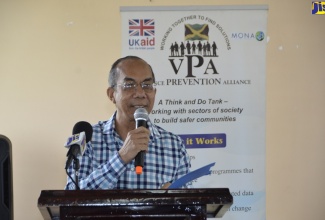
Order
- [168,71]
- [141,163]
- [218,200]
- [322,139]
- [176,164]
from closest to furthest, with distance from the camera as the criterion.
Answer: [218,200]
[141,163]
[176,164]
[168,71]
[322,139]

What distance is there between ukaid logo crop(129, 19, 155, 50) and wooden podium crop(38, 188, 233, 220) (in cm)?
235

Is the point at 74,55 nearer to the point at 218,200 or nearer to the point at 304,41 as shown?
the point at 304,41

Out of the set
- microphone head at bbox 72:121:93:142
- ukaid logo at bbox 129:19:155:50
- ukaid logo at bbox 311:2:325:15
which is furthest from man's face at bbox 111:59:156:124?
ukaid logo at bbox 311:2:325:15

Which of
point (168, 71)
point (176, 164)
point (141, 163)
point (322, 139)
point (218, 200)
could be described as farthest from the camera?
point (322, 139)

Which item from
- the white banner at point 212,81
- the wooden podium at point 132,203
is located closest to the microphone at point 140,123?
the wooden podium at point 132,203

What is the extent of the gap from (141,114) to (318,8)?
95.1 inches

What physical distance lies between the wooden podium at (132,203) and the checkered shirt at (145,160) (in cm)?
65

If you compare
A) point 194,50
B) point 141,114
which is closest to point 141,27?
point 194,50

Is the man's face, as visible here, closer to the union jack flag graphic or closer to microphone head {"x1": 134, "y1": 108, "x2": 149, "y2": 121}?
microphone head {"x1": 134, "y1": 108, "x2": 149, "y2": 121}

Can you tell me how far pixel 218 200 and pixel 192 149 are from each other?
2.27 meters

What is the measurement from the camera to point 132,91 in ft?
6.79

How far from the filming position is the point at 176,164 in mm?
2148

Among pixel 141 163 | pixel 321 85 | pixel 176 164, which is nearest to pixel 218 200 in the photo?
pixel 141 163

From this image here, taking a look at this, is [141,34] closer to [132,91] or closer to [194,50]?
[194,50]
